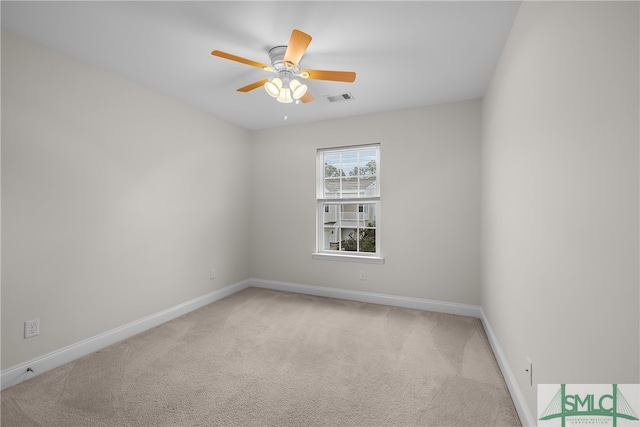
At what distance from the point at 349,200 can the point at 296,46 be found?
249cm

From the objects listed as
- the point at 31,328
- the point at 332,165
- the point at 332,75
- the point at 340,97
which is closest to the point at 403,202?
the point at 332,165

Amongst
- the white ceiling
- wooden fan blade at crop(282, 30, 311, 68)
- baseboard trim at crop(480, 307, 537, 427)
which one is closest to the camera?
baseboard trim at crop(480, 307, 537, 427)

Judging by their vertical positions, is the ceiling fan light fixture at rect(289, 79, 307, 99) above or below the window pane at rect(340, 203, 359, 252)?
above

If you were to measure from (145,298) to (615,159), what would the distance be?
12.1 feet

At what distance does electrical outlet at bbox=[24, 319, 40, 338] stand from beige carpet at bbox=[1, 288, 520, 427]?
1.11 feet

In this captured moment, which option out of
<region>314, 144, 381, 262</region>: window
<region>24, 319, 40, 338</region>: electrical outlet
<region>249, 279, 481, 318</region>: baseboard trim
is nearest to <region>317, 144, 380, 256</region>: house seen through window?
<region>314, 144, 381, 262</region>: window

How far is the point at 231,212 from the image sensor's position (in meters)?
4.27

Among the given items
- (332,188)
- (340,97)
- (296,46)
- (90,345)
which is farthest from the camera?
(332,188)

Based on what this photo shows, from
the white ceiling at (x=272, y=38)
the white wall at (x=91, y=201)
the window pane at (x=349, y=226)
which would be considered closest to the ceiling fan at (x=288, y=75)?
the white ceiling at (x=272, y=38)

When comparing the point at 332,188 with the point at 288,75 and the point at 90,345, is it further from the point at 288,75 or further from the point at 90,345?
the point at 90,345

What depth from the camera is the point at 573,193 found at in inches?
44.4

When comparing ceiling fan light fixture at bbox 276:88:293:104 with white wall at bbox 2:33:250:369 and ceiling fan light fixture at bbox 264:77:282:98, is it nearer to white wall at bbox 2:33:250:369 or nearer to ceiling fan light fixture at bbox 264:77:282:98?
ceiling fan light fixture at bbox 264:77:282:98

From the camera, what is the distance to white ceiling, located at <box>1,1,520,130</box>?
183 centimetres

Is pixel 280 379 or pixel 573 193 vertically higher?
pixel 573 193
